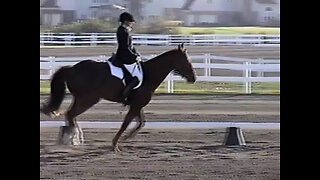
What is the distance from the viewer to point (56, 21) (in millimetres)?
4551

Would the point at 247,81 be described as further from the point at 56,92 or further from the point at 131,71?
the point at 56,92

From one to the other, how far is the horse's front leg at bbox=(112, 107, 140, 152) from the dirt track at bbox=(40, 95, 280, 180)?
0.04 m

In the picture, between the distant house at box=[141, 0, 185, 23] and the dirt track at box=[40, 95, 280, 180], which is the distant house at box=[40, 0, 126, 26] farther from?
the dirt track at box=[40, 95, 280, 180]

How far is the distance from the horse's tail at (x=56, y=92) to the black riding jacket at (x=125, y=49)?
415 millimetres

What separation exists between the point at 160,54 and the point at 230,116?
1417mm

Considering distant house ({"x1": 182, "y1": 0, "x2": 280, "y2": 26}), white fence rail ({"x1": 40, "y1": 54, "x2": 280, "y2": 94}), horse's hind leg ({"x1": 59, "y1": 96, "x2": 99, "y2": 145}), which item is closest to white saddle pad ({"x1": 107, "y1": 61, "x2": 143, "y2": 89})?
white fence rail ({"x1": 40, "y1": 54, "x2": 280, "y2": 94})

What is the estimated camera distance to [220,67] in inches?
249

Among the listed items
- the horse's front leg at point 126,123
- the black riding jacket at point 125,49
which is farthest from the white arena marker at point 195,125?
the black riding jacket at point 125,49

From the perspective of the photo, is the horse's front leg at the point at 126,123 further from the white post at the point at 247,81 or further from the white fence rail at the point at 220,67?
the white post at the point at 247,81

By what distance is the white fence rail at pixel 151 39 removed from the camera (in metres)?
4.57

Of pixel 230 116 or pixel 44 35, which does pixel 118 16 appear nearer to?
pixel 44 35

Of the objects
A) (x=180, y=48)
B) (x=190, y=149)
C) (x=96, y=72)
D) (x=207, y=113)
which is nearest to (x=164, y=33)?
(x=180, y=48)

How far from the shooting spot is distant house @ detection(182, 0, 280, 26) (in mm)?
4473
